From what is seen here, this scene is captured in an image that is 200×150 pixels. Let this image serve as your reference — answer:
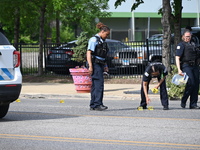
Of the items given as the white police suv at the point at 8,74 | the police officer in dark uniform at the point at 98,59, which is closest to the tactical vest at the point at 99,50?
the police officer in dark uniform at the point at 98,59

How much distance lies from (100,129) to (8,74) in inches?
78.0

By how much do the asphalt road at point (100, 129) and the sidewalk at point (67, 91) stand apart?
160 inches

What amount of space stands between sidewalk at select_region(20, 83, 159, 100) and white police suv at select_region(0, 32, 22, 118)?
6780 millimetres

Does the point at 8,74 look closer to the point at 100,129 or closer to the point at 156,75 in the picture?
the point at 100,129

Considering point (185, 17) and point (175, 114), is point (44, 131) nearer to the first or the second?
point (175, 114)

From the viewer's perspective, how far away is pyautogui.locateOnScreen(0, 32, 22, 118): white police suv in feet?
32.7

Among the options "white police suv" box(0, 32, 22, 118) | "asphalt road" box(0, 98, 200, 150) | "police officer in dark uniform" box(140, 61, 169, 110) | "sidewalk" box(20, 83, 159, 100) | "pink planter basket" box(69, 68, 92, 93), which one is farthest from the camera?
"pink planter basket" box(69, 68, 92, 93)

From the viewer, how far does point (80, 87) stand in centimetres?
1770

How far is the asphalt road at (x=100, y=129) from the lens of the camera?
792cm

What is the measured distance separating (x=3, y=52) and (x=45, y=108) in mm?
3479

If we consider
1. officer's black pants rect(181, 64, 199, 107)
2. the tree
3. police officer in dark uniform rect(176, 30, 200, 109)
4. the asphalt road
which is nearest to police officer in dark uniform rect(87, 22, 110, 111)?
the asphalt road

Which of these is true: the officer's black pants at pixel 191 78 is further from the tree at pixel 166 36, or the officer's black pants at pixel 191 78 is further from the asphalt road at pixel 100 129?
the tree at pixel 166 36

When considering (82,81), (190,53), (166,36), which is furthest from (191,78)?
(166,36)

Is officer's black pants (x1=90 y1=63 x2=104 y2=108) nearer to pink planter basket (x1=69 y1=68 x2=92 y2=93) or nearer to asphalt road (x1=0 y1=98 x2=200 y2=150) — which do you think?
asphalt road (x1=0 y1=98 x2=200 y2=150)
